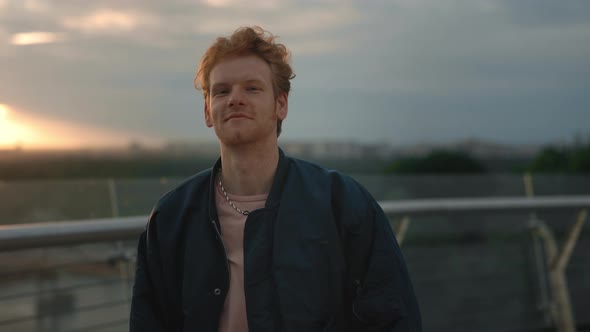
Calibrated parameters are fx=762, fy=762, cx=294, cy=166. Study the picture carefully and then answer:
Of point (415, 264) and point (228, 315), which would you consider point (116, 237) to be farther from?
point (415, 264)

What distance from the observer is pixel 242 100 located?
2.01m

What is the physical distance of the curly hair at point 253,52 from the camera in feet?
6.70

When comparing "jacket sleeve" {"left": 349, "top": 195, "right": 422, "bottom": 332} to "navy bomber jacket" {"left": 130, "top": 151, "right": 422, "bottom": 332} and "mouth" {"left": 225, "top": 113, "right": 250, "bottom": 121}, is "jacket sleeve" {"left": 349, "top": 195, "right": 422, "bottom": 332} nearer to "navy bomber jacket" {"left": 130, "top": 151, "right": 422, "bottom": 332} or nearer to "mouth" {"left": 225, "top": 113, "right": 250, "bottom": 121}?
"navy bomber jacket" {"left": 130, "top": 151, "right": 422, "bottom": 332}

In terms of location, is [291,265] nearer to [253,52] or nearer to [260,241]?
[260,241]

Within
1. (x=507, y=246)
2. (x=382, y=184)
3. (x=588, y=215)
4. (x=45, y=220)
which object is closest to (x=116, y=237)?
(x=45, y=220)

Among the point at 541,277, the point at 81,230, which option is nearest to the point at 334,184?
the point at 81,230

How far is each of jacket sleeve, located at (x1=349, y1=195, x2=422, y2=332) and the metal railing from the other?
1.30 metres

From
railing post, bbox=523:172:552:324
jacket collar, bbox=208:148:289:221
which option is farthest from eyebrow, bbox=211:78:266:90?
railing post, bbox=523:172:552:324

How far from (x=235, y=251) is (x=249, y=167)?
0.23 meters

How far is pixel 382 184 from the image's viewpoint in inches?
272

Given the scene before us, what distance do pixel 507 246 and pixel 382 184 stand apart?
190 cm

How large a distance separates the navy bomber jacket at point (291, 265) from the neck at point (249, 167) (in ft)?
0.15

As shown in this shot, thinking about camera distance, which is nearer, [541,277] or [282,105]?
[282,105]

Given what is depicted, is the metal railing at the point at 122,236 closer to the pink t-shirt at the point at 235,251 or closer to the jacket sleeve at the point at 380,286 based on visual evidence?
the pink t-shirt at the point at 235,251
